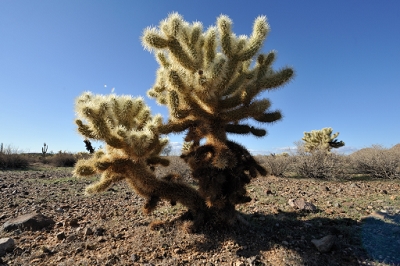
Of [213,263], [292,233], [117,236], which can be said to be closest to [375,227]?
[292,233]

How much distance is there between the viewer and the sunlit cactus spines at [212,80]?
306 centimetres

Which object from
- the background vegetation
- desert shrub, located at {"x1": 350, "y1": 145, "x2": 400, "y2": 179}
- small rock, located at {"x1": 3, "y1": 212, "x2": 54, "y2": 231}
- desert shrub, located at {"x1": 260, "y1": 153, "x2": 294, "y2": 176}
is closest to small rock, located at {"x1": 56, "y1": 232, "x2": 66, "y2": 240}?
small rock, located at {"x1": 3, "y1": 212, "x2": 54, "y2": 231}

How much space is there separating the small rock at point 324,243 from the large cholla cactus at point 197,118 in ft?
3.08

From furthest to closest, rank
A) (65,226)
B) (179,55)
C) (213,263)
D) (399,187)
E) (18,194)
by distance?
(399,187) < (18,194) < (65,226) < (179,55) < (213,263)

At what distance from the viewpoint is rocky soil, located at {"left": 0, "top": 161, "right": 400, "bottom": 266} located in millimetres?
2695

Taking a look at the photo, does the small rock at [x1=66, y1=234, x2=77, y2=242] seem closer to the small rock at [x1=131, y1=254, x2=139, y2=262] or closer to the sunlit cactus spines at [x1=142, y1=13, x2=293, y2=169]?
the small rock at [x1=131, y1=254, x2=139, y2=262]

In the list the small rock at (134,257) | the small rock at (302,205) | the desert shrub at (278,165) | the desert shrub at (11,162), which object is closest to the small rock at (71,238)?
the small rock at (134,257)

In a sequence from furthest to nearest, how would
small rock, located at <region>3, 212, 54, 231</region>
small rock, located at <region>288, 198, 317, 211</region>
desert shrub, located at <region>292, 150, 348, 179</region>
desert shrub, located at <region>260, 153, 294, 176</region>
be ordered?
desert shrub, located at <region>260, 153, 294, 176</region>
desert shrub, located at <region>292, 150, 348, 179</region>
small rock, located at <region>288, 198, 317, 211</region>
small rock, located at <region>3, 212, 54, 231</region>

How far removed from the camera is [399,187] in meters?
6.43

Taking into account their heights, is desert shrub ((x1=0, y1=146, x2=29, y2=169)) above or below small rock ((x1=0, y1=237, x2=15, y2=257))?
above

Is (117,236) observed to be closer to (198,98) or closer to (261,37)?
(198,98)

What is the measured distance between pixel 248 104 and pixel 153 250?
210 centimetres

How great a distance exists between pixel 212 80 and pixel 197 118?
1.92 feet

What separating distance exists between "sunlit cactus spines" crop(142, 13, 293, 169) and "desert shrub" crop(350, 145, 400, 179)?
6820 mm
